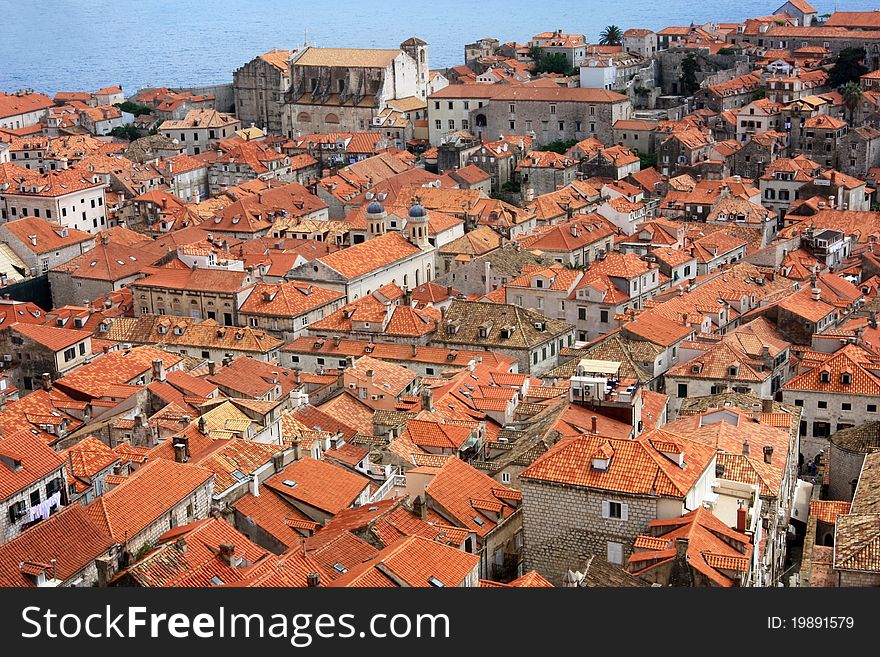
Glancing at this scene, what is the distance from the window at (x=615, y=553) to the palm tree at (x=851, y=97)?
6594cm

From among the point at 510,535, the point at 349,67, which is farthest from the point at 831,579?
the point at 349,67

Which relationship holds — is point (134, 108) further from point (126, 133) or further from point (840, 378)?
point (840, 378)

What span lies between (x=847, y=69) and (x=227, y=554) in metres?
76.6

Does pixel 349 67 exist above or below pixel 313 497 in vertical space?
above

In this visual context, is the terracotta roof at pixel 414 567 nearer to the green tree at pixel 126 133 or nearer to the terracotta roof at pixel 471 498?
the terracotta roof at pixel 471 498

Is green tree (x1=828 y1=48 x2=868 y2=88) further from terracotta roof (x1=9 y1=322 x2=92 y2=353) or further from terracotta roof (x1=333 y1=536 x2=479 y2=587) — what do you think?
terracotta roof (x1=333 y1=536 x2=479 y2=587)

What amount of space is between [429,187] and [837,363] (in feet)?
126

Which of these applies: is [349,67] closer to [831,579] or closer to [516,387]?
[516,387]

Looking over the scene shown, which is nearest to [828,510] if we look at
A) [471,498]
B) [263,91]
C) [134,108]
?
[471,498]

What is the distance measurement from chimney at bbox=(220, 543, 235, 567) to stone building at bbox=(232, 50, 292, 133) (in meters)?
78.8

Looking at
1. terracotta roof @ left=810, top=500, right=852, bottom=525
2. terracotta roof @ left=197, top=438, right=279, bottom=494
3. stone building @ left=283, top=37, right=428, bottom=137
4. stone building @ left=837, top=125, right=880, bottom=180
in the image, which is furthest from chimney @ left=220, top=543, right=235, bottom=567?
stone building @ left=283, top=37, right=428, bottom=137

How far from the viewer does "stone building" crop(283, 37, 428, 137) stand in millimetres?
99500

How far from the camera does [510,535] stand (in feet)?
102

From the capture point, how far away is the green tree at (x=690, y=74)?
100m
